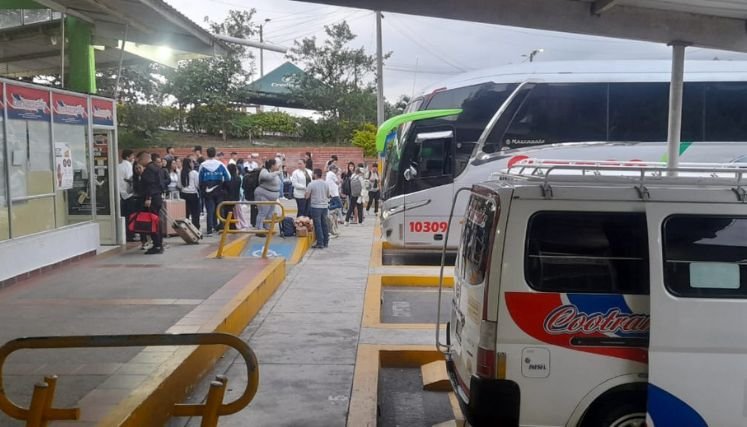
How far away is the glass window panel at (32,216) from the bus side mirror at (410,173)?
20.7 feet

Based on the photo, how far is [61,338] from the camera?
355 centimetres

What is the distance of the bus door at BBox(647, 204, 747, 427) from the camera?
12.5 ft

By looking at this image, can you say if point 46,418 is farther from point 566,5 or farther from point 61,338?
point 566,5

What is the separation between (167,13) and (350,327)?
5574 mm

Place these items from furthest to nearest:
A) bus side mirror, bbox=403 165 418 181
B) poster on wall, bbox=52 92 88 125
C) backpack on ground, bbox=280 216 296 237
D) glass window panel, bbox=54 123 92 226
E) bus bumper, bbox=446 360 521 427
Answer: backpack on ground, bbox=280 216 296 237
bus side mirror, bbox=403 165 418 181
glass window panel, bbox=54 123 92 226
poster on wall, bbox=52 92 88 125
bus bumper, bbox=446 360 521 427

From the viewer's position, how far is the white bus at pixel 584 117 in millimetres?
11992

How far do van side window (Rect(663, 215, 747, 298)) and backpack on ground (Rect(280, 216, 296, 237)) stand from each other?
35.3 feet

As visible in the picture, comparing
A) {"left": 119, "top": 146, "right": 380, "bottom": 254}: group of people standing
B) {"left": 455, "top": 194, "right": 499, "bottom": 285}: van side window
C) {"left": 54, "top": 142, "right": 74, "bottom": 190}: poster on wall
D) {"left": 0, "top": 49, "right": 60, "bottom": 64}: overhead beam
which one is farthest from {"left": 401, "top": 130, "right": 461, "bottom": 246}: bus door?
{"left": 455, "top": 194, "right": 499, "bottom": 285}: van side window

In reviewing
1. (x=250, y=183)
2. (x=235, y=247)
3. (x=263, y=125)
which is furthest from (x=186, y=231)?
(x=263, y=125)

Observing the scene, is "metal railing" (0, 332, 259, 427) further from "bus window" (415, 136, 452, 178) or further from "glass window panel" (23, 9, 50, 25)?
"bus window" (415, 136, 452, 178)

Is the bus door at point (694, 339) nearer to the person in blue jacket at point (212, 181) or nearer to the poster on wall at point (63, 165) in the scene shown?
the poster on wall at point (63, 165)

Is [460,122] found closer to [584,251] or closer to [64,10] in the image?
[64,10]

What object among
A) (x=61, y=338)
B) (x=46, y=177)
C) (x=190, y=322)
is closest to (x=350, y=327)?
(x=190, y=322)

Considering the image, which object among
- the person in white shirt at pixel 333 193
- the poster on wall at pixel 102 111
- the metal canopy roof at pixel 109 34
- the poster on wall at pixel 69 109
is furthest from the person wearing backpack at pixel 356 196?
the poster on wall at pixel 69 109
